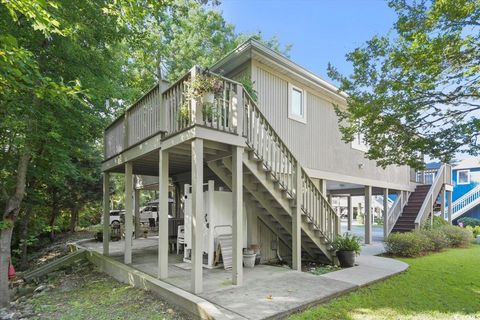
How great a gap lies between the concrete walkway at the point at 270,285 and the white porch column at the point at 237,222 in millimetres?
266

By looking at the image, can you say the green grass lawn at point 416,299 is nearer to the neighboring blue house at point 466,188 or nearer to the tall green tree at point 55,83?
the tall green tree at point 55,83

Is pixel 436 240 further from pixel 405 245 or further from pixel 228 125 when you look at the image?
pixel 228 125

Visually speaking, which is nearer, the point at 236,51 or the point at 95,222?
the point at 236,51

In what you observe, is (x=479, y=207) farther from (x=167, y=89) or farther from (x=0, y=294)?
(x=0, y=294)

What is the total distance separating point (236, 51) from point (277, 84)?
1.72 metres

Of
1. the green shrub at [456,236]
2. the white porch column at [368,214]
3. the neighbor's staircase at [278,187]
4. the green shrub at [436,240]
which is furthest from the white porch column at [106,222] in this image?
the green shrub at [456,236]

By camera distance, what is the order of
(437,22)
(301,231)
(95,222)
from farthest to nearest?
(95,222), (301,231), (437,22)

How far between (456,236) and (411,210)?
7.58 ft

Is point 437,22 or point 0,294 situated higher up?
point 437,22

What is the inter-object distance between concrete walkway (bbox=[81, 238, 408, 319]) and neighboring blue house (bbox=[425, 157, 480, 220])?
68.8 feet

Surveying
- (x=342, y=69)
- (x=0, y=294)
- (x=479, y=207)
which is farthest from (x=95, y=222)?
(x=479, y=207)

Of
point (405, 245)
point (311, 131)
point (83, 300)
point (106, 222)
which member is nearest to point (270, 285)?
point (83, 300)

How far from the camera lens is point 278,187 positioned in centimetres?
721

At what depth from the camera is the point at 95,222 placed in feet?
75.3
